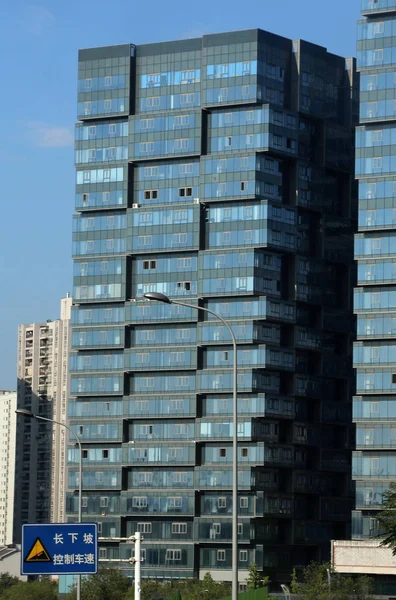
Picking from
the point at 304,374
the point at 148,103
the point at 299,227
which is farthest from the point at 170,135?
the point at 304,374

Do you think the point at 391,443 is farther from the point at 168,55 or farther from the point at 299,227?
the point at 168,55

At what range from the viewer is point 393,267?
152000mm

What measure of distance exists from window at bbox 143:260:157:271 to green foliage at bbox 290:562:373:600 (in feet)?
119

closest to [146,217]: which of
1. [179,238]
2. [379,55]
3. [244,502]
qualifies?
[179,238]

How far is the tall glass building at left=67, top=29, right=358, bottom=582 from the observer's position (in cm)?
16150

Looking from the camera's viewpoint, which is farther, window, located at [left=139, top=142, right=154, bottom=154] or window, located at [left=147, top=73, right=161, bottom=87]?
window, located at [left=147, top=73, right=161, bottom=87]

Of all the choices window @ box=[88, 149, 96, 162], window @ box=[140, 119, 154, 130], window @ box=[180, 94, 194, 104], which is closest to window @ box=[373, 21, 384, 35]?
window @ box=[180, 94, 194, 104]

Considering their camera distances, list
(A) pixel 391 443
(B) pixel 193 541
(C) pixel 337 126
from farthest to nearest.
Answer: (C) pixel 337 126
(B) pixel 193 541
(A) pixel 391 443

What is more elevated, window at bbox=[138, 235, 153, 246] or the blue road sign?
window at bbox=[138, 235, 153, 246]

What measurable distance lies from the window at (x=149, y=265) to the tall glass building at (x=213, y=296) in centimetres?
31

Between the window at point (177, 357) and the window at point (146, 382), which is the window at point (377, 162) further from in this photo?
the window at point (146, 382)

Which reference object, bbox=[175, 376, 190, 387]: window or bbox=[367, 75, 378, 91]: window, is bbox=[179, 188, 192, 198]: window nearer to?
bbox=[175, 376, 190, 387]: window

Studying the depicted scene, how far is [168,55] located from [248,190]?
60.4 feet

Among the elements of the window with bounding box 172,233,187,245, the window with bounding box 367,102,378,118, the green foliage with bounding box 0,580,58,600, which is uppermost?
the window with bounding box 367,102,378,118
